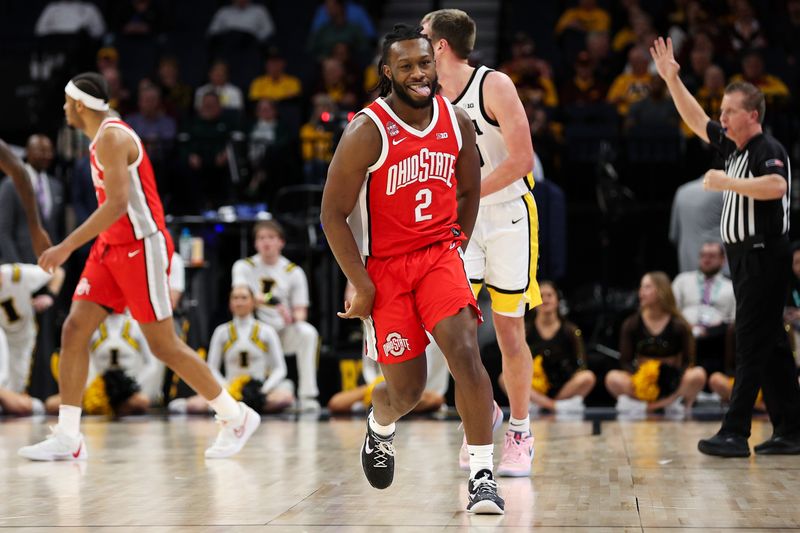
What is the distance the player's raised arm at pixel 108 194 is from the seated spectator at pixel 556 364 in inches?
152

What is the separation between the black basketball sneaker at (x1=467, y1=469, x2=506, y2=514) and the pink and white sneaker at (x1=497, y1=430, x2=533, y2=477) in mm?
903

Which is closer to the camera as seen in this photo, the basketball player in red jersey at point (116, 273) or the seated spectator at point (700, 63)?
the basketball player in red jersey at point (116, 273)

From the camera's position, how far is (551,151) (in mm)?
10945

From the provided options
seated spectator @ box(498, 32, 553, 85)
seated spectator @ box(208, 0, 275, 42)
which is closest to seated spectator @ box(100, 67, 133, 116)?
seated spectator @ box(208, 0, 275, 42)

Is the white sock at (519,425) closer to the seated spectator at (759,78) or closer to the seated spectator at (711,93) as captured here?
the seated spectator at (711,93)

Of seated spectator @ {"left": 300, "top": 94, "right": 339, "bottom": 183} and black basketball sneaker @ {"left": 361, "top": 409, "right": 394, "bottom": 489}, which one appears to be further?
seated spectator @ {"left": 300, "top": 94, "right": 339, "bottom": 183}

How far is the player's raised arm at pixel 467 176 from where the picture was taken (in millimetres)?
4410

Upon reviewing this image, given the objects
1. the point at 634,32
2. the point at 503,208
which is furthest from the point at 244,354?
the point at 634,32

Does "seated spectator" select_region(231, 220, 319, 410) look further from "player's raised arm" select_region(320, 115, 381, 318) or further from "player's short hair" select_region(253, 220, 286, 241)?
"player's raised arm" select_region(320, 115, 381, 318)

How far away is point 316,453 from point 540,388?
3.11 meters

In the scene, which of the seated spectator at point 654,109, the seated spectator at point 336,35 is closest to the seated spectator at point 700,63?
the seated spectator at point 654,109

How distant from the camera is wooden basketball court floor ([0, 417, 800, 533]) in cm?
409

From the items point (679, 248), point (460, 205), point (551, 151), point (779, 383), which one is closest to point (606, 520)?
point (460, 205)

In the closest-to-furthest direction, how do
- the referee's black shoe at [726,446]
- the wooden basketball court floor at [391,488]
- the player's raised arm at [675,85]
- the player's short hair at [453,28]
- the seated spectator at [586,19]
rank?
the wooden basketball court floor at [391,488]
the player's short hair at [453,28]
the referee's black shoe at [726,446]
the player's raised arm at [675,85]
the seated spectator at [586,19]
